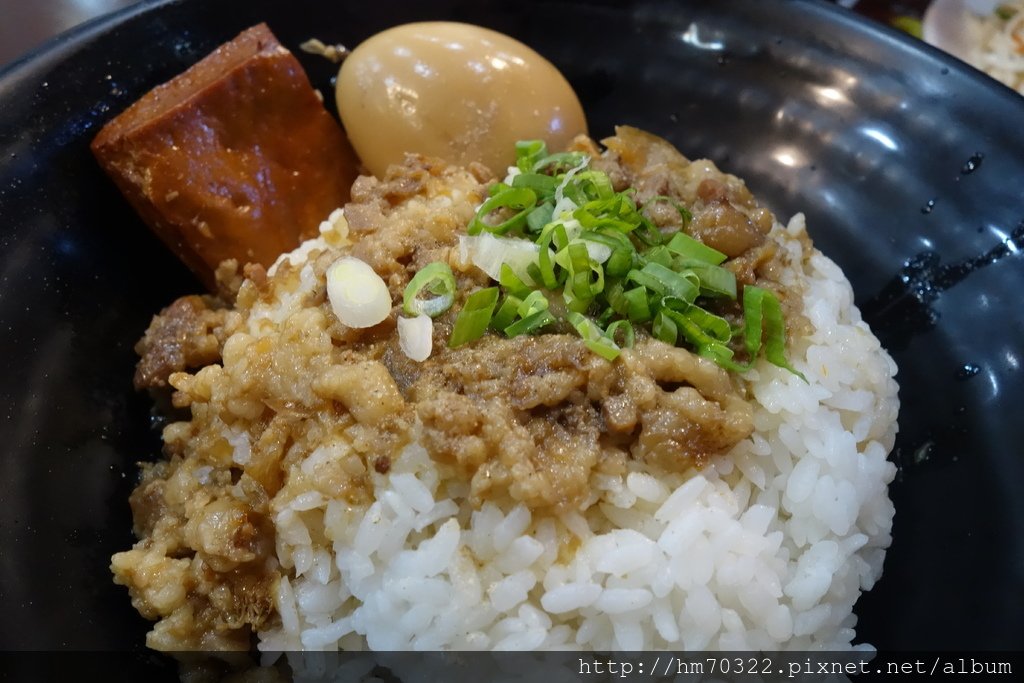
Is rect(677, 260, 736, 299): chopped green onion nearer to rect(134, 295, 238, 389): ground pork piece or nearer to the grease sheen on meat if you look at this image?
the grease sheen on meat

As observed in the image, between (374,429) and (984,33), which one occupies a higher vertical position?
(984,33)

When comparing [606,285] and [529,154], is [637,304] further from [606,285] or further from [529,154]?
[529,154]

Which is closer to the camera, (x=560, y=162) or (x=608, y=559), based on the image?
(x=608, y=559)

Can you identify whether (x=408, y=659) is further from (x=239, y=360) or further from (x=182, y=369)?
(x=182, y=369)

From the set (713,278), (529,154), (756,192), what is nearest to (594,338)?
(713,278)

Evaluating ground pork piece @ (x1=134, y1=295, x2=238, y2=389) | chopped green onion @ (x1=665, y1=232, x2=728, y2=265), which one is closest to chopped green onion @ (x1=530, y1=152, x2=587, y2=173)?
chopped green onion @ (x1=665, y1=232, x2=728, y2=265)

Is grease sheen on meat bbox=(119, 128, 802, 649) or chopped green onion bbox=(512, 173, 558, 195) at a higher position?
chopped green onion bbox=(512, 173, 558, 195)
